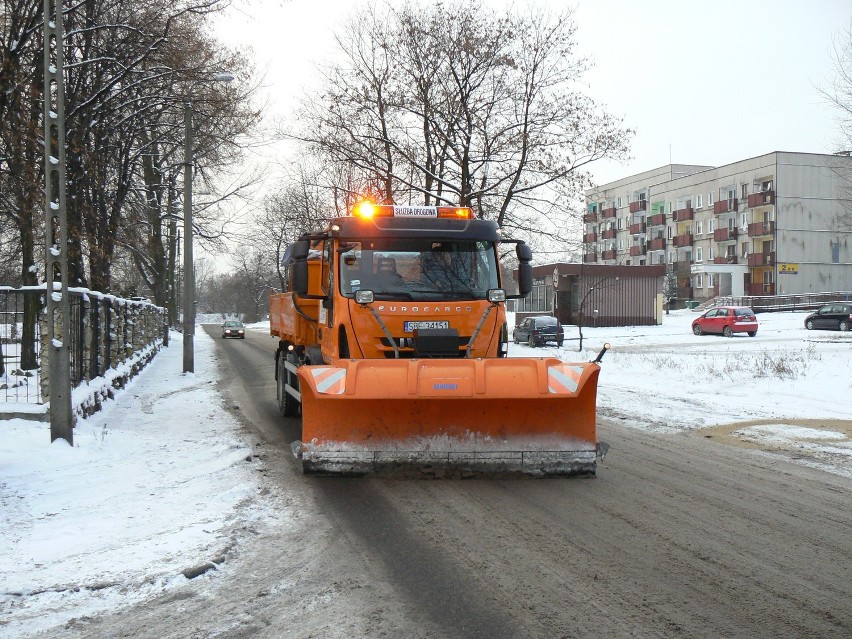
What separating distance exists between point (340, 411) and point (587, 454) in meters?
2.29

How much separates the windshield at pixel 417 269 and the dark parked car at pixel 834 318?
37216mm

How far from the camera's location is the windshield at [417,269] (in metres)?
8.36

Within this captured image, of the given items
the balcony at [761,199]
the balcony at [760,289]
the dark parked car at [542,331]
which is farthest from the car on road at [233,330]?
the balcony at [761,199]

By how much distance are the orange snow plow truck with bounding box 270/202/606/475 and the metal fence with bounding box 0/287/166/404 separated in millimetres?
3743

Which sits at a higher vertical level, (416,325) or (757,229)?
(757,229)

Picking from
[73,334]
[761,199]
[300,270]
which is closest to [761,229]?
[761,199]

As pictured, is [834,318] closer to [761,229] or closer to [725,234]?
[761,229]

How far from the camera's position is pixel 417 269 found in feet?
27.8

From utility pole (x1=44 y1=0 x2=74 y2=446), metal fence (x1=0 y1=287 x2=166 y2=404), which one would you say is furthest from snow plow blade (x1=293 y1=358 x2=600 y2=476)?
metal fence (x1=0 y1=287 x2=166 y2=404)

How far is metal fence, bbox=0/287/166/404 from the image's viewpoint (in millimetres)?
9625

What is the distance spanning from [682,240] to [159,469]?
7410cm

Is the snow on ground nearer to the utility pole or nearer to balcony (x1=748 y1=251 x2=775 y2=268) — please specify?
the utility pole

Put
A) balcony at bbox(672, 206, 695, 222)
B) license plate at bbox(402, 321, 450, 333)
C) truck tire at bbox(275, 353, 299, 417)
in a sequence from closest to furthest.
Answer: license plate at bbox(402, 321, 450, 333)
truck tire at bbox(275, 353, 299, 417)
balcony at bbox(672, 206, 695, 222)

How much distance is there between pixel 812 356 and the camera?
20906 mm
